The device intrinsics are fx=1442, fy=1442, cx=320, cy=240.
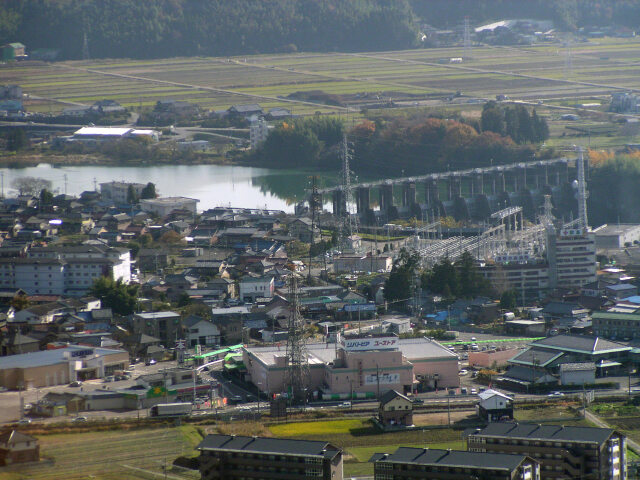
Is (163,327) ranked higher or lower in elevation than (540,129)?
lower

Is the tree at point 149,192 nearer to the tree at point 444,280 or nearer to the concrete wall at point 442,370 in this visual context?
the tree at point 444,280

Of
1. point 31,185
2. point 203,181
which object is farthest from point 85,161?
point 31,185

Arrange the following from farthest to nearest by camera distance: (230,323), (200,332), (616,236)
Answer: (616,236), (230,323), (200,332)

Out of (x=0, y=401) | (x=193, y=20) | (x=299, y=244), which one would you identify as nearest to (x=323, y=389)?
(x=0, y=401)

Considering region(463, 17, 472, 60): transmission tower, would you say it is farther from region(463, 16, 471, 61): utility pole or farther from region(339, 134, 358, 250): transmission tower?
region(339, 134, 358, 250): transmission tower

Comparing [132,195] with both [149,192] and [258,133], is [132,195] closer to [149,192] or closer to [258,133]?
[149,192]

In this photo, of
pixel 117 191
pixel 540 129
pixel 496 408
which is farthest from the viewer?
pixel 540 129

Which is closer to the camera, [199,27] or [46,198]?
[46,198]

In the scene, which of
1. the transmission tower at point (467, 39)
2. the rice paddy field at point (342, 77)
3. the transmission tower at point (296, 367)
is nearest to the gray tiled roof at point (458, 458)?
the transmission tower at point (296, 367)
